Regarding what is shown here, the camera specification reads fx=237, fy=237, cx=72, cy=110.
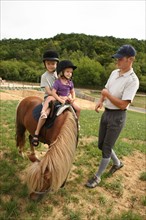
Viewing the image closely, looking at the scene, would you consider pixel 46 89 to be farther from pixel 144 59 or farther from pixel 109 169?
pixel 144 59

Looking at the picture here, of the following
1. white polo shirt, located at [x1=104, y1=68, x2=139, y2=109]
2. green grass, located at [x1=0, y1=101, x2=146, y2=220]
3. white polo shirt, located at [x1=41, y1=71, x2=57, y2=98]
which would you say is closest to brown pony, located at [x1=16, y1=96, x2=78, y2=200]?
green grass, located at [x1=0, y1=101, x2=146, y2=220]

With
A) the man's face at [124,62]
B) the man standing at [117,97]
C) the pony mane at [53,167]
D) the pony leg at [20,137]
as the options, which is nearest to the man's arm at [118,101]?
the man standing at [117,97]

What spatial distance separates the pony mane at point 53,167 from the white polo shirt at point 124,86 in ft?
3.66

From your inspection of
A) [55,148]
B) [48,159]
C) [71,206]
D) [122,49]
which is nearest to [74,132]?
[55,148]

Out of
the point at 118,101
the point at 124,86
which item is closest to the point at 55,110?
the point at 118,101

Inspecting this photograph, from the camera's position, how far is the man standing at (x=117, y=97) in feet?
12.3

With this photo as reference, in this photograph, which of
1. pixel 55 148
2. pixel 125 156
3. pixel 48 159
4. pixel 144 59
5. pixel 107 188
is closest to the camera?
pixel 48 159

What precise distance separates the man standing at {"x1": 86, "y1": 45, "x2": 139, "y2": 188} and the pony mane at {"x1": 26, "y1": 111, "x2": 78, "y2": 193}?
3.24 feet

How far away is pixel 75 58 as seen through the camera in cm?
9375

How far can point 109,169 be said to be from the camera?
5.19 m

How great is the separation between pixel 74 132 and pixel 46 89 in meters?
1.01

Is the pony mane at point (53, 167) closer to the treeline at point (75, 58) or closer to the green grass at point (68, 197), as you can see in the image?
the green grass at point (68, 197)

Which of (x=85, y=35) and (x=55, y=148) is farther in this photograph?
(x=85, y=35)

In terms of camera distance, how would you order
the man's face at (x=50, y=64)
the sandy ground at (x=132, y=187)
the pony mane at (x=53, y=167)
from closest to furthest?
the pony mane at (x=53, y=167)
the sandy ground at (x=132, y=187)
the man's face at (x=50, y=64)
